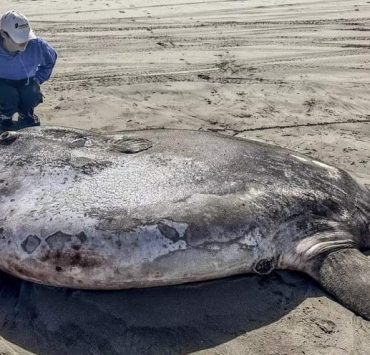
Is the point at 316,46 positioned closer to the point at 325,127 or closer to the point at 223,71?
the point at 223,71

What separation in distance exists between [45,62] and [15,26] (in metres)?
0.72

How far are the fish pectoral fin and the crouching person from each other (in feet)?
10.3

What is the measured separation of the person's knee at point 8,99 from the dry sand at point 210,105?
40cm

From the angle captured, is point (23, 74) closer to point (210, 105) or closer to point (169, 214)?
point (210, 105)

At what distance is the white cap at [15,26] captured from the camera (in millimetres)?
4902

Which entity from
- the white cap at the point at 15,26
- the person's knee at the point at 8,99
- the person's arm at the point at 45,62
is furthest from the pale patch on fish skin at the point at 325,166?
the person's knee at the point at 8,99

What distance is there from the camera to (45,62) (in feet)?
18.5

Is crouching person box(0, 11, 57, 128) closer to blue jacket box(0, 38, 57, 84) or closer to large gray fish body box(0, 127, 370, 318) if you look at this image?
blue jacket box(0, 38, 57, 84)

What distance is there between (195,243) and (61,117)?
3.14 metres

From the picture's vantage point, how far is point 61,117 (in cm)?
599

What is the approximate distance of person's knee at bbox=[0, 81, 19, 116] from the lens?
217 inches

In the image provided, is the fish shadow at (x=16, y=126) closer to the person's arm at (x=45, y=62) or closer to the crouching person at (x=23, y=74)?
the crouching person at (x=23, y=74)

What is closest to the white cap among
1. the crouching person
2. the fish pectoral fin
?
the crouching person

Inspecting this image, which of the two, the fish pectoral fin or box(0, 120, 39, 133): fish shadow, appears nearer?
the fish pectoral fin
